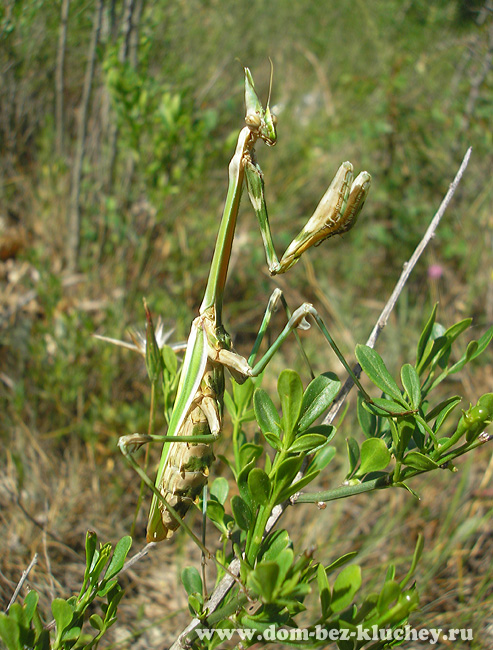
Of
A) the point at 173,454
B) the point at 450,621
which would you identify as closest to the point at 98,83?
the point at 173,454

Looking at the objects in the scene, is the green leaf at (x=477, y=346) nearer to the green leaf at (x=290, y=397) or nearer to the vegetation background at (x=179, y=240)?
the green leaf at (x=290, y=397)

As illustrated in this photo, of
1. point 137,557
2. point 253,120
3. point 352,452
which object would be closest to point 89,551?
point 137,557

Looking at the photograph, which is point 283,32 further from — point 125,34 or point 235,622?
point 235,622

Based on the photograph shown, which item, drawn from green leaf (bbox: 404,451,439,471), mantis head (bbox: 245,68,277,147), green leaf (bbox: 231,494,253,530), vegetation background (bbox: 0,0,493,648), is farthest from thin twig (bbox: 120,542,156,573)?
mantis head (bbox: 245,68,277,147)

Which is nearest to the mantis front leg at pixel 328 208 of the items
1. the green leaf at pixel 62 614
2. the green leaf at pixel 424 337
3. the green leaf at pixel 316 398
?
the green leaf at pixel 424 337

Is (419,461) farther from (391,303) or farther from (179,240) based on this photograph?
(179,240)

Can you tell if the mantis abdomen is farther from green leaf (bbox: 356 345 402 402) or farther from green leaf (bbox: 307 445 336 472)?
green leaf (bbox: 356 345 402 402)
